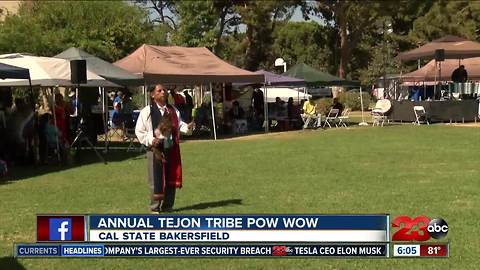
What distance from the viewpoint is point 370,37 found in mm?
59312

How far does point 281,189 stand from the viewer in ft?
35.0

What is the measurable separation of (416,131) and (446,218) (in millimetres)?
14487

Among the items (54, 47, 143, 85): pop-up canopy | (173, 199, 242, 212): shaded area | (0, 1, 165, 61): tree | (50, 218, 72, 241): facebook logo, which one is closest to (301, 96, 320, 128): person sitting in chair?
(54, 47, 143, 85): pop-up canopy

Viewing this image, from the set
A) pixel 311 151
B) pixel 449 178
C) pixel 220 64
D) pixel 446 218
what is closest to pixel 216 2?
pixel 220 64

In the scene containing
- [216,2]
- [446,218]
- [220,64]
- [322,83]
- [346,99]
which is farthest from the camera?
[216,2]

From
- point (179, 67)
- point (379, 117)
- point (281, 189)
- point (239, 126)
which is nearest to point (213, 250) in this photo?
point (281, 189)

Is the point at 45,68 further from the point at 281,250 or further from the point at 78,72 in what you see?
the point at 281,250

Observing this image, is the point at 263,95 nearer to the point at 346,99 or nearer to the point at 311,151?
the point at 311,151

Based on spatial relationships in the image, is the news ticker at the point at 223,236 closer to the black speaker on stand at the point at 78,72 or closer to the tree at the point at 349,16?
the black speaker on stand at the point at 78,72

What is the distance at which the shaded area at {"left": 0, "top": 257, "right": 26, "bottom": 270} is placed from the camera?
6.34 metres

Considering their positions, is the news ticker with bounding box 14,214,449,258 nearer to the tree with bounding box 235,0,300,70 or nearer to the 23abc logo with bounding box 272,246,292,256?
the 23abc logo with bounding box 272,246,292,256
